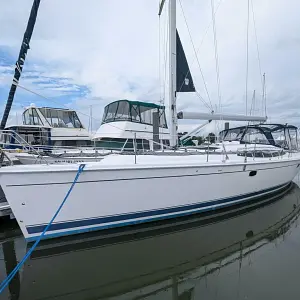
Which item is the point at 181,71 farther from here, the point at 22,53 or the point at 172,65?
the point at 22,53

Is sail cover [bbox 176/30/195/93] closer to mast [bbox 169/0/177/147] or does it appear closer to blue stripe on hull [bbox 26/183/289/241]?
mast [bbox 169/0/177/147]

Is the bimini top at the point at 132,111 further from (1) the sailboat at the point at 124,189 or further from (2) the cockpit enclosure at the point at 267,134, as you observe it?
(1) the sailboat at the point at 124,189

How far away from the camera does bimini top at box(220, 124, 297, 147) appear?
31.2ft

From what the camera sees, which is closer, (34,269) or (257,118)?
(34,269)

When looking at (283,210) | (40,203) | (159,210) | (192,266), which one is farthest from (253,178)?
(40,203)

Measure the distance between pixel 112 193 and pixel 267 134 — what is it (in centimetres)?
746

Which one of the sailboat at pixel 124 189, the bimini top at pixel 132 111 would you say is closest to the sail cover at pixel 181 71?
the sailboat at pixel 124 189

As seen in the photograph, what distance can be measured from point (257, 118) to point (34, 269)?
893 centimetres

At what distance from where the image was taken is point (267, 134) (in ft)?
31.2

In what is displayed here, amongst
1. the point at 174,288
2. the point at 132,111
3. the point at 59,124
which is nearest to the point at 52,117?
the point at 59,124

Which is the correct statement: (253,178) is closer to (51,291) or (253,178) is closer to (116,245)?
(116,245)

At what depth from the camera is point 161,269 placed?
3654 millimetres

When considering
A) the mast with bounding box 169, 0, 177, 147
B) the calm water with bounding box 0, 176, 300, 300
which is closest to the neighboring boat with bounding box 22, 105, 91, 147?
the mast with bounding box 169, 0, 177, 147

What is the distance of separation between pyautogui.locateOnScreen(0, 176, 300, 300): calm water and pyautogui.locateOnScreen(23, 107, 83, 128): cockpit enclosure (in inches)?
358
